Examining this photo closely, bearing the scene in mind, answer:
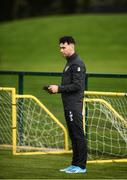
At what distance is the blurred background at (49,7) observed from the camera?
53756 millimetres

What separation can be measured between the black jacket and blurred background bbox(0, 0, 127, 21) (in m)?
40.6

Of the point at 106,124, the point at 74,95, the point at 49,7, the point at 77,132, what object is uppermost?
the point at 49,7

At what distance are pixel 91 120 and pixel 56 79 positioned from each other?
2366mm

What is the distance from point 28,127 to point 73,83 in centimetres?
360

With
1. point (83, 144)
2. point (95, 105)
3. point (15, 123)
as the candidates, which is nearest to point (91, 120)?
point (95, 105)

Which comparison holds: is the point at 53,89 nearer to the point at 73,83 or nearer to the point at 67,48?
the point at 73,83

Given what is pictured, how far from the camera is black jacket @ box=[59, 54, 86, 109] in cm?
1141

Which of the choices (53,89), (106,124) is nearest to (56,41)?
(106,124)

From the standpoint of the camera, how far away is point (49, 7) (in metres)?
57.6

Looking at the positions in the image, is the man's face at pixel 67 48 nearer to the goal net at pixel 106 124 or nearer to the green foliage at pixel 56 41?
the goal net at pixel 106 124

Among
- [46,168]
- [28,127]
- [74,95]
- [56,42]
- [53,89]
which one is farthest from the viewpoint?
[56,42]

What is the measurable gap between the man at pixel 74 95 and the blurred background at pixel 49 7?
133 feet

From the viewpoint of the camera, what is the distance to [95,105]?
13.6 meters

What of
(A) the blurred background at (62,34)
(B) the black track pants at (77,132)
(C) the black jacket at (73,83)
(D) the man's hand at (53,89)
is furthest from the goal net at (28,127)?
(A) the blurred background at (62,34)
